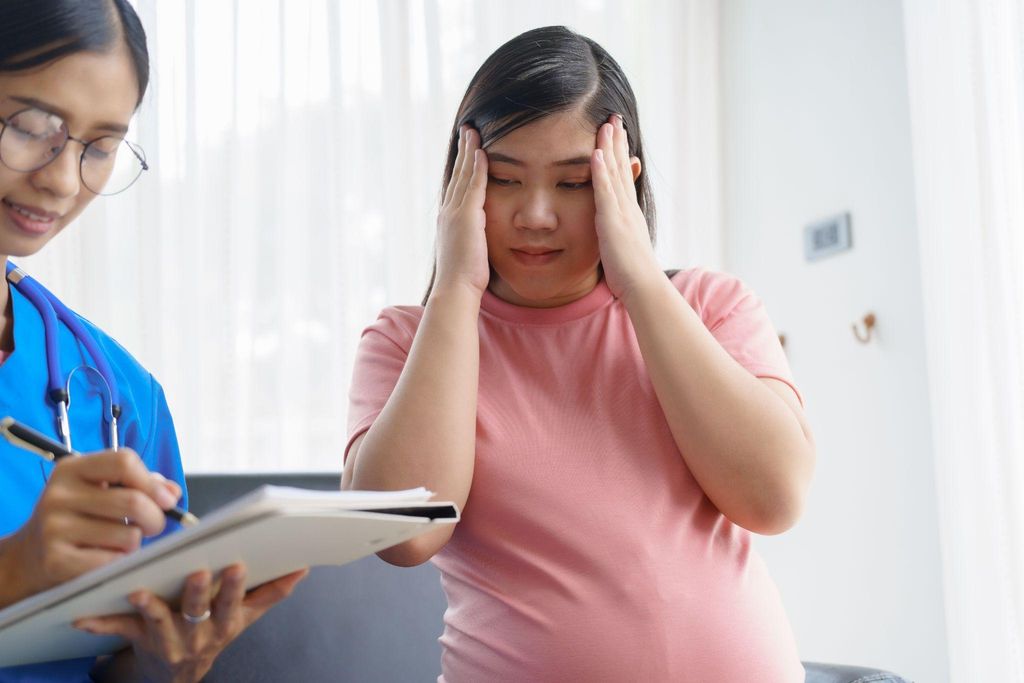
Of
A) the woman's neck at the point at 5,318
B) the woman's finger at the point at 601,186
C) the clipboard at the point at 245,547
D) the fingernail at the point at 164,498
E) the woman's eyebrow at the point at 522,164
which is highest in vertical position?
the woman's eyebrow at the point at 522,164

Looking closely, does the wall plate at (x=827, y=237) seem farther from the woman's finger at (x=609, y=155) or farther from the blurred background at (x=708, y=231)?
the woman's finger at (x=609, y=155)

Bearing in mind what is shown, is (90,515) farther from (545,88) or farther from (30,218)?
(545,88)

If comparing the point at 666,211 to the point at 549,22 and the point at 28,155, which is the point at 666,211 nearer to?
the point at 549,22

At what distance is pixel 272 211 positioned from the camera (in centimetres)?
277

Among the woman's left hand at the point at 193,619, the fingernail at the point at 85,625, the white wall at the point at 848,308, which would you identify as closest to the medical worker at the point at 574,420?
the woman's left hand at the point at 193,619

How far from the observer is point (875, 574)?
2545 millimetres

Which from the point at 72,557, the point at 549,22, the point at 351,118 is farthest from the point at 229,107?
the point at 72,557

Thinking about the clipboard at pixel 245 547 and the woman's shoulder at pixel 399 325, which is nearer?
the clipboard at pixel 245 547

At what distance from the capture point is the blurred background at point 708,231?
2244 mm

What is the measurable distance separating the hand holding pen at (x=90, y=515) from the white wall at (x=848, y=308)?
2.05m

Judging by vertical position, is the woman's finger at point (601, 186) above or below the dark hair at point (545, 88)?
below

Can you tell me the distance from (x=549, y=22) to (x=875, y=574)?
179cm

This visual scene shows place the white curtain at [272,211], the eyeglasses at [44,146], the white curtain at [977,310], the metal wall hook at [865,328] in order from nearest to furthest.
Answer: the eyeglasses at [44,146] < the white curtain at [977,310] < the metal wall hook at [865,328] < the white curtain at [272,211]

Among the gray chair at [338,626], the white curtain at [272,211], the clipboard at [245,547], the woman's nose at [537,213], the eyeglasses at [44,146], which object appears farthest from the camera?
the white curtain at [272,211]
